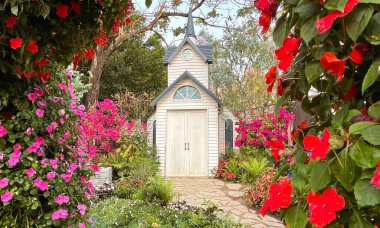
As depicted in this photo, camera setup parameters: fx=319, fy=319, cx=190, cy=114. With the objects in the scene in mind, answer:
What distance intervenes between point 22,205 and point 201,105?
7.87 m

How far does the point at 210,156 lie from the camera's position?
941 centimetres

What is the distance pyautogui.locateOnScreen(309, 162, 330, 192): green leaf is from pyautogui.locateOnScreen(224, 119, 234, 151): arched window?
9.52 m

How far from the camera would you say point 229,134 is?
10.1 metres

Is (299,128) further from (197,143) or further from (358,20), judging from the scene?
(197,143)

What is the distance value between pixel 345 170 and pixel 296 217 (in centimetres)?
15

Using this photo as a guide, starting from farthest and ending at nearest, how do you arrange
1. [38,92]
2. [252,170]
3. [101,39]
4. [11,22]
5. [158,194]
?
[252,170], [158,194], [101,39], [38,92], [11,22]

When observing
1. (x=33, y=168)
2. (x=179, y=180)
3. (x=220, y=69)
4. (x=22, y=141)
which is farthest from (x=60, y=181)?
(x=220, y=69)

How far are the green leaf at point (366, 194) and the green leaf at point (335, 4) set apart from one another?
0.30 metres

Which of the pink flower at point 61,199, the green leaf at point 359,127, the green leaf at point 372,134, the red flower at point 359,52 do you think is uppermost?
the red flower at point 359,52

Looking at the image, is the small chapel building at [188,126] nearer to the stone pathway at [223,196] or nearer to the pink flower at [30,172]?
the stone pathway at [223,196]

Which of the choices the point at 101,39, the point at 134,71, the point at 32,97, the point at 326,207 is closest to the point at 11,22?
the point at 32,97

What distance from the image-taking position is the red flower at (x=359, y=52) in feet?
2.07

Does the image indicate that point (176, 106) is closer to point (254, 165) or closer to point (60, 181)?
point (254, 165)

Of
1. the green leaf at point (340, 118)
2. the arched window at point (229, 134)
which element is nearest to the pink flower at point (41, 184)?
the green leaf at point (340, 118)
